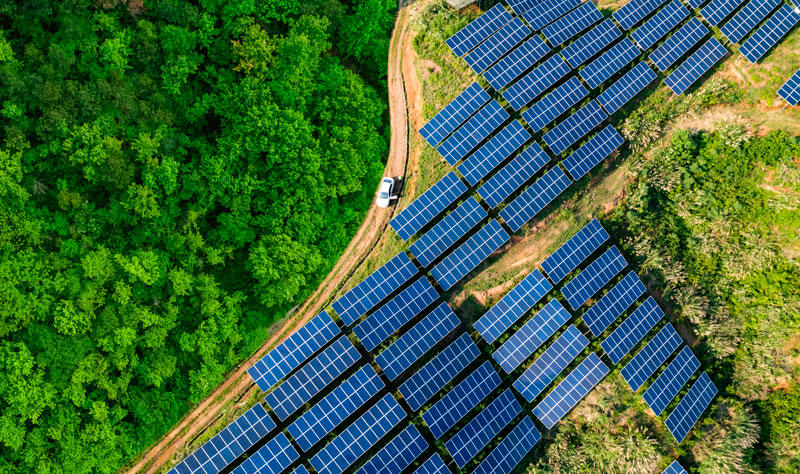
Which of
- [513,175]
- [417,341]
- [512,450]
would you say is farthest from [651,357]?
[417,341]

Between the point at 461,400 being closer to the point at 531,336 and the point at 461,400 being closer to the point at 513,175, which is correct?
the point at 531,336

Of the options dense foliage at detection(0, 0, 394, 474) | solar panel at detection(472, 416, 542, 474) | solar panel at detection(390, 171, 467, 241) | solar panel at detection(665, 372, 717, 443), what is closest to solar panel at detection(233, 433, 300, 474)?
dense foliage at detection(0, 0, 394, 474)

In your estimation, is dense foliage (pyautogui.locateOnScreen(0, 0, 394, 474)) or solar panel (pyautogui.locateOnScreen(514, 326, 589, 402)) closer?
dense foliage (pyautogui.locateOnScreen(0, 0, 394, 474))

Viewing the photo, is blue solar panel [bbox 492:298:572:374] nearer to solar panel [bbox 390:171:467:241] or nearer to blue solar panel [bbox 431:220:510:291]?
blue solar panel [bbox 431:220:510:291]

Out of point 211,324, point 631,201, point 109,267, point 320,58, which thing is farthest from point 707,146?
point 109,267


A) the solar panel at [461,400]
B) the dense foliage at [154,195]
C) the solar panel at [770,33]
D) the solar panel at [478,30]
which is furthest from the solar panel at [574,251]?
the solar panel at [770,33]

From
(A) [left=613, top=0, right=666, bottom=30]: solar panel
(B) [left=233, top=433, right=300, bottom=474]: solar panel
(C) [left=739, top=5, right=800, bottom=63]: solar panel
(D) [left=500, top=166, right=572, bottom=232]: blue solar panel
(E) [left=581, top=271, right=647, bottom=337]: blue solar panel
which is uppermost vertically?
(A) [left=613, top=0, right=666, bottom=30]: solar panel
